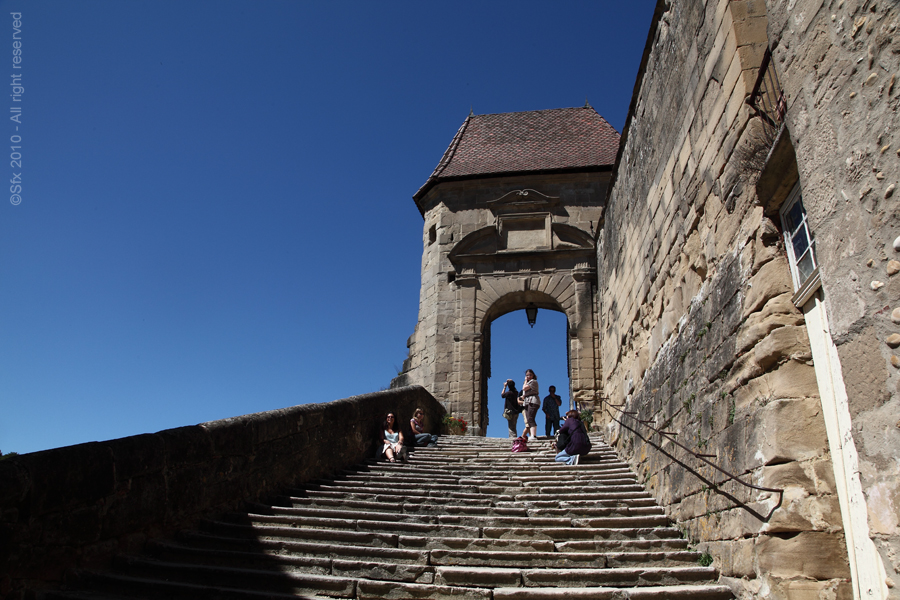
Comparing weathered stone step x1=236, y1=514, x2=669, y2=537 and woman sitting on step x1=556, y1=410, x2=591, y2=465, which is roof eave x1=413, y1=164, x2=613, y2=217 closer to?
woman sitting on step x1=556, y1=410, x2=591, y2=465

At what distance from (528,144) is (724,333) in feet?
39.3

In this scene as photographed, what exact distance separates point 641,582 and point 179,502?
331cm

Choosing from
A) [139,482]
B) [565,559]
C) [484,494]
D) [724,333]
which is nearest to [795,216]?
[724,333]

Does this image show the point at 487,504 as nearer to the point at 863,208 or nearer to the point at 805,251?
the point at 805,251

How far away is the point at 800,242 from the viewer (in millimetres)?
3027

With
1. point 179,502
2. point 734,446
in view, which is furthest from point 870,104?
point 179,502

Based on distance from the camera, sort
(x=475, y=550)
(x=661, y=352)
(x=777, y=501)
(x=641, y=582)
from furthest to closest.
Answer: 1. (x=661, y=352)
2. (x=475, y=550)
3. (x=641, y=582)
4. (x=777, y=501)

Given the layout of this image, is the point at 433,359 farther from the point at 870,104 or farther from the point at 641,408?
the point at 870,104

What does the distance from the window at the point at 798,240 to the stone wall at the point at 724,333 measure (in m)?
0.06

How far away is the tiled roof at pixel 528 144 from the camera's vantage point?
543 inches

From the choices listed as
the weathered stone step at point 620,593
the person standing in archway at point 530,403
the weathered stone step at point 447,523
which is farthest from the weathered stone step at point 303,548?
the person standing in archway at point 530,403

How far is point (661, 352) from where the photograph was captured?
17.5 ft

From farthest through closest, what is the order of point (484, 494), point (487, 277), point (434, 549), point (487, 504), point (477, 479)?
point (487, 277) → point (477, 479) → point (484, 494) → point (487, 504) → point (434, 549)

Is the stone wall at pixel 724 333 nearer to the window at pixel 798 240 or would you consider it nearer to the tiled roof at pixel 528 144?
the window at pixel 798 240
